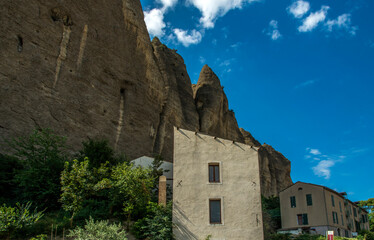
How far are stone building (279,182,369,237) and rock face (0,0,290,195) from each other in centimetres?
1565

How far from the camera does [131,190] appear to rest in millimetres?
19109

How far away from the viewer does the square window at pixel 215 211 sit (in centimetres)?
1894

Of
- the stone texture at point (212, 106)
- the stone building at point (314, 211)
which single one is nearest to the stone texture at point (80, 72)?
the stone texture at point (212, 106)

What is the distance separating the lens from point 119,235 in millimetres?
15477

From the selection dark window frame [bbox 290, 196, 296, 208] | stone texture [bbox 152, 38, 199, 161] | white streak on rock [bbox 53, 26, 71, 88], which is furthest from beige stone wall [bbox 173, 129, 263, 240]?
stone texture [bbox 152, 38, 199, 161]

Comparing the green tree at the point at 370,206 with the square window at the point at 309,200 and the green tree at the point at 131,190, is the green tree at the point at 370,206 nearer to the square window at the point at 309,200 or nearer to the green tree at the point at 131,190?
the square window at the point at 309,200

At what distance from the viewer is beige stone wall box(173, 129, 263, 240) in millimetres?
18688

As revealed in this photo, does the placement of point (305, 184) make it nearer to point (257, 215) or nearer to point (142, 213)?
point (257, 215)

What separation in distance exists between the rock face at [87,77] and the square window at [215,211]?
16137mm

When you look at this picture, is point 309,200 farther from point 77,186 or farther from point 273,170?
point 273,170

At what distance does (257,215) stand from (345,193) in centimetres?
2164

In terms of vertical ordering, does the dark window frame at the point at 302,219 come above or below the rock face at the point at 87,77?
below

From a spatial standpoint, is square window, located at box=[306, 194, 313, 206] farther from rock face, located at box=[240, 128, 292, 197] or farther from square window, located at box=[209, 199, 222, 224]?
rock face, located at box=[240, 128, 292, 197]

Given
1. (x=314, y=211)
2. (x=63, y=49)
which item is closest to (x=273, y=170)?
(x=314, y=211)
